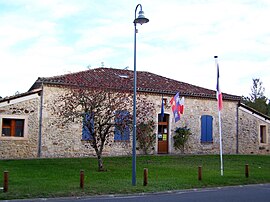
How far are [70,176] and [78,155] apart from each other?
30.1 feet

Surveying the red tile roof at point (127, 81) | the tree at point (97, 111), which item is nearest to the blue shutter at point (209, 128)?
the red tile roof at point (127, 81)

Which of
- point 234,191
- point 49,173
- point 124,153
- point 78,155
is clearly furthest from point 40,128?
point 234,191

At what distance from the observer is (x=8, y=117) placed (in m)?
21.4

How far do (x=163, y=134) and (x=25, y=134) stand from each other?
964 cm

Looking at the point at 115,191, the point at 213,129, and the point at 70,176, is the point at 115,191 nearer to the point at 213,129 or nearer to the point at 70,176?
the point at 70,176

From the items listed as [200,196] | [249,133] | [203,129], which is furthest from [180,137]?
[200,196]

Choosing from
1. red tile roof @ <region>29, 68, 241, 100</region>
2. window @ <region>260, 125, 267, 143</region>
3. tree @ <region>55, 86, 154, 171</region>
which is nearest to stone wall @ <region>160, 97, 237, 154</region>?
red tile roof @ <region>29, 68, 241, 100</region>

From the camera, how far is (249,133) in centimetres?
2922

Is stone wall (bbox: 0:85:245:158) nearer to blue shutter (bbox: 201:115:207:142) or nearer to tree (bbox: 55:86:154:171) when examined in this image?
blue shutter (bbox: 201:115:207:142)

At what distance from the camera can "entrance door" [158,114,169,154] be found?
26.0 meters

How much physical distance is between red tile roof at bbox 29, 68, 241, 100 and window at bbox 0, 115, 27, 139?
2.69 metres

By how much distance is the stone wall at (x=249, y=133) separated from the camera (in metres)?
29.0

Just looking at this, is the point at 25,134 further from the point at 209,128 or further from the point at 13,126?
the point at 209,128

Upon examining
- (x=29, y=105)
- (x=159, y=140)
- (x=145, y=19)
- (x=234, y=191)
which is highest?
(x=145, y=19)
